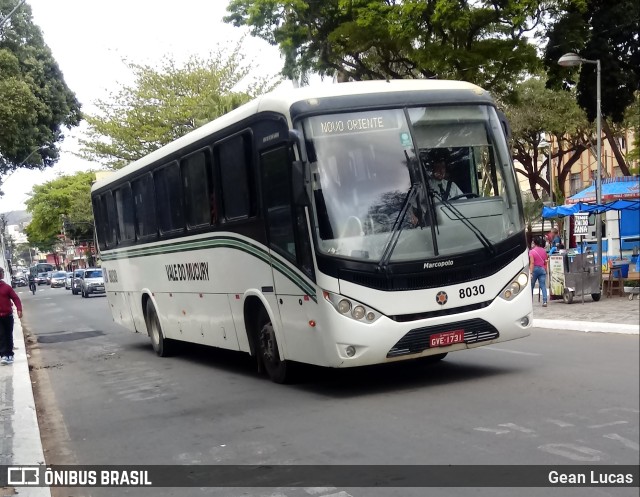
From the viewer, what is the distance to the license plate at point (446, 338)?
330 inches

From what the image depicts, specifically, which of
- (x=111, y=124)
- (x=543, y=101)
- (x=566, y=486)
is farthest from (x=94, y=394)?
(x=543, y=101)

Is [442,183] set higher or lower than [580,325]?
higher

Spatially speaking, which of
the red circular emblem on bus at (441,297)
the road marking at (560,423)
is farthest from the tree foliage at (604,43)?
the road marking at (560,423)

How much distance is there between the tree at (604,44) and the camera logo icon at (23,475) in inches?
669

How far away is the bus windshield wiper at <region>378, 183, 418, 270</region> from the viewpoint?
817cm

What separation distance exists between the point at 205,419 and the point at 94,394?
3266 mm

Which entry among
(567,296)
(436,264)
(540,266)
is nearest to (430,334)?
(436,264)

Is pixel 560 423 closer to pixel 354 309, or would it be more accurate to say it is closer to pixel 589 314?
pixel 354 309

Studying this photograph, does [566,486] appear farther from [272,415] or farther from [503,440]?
[272,415]

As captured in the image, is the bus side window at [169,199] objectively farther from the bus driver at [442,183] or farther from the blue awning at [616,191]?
the blue awning at [616,191]

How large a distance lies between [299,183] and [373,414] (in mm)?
2405

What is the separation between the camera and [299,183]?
26.8 feet

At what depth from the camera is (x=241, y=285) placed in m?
10.4

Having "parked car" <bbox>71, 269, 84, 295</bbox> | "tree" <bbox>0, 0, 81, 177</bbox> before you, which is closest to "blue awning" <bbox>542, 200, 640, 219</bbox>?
"tree" <bbox>0, 0, 81, 177</bbox>
